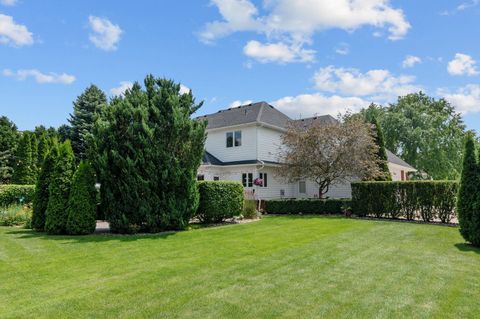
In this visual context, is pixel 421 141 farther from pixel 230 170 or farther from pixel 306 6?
pixel 306 6

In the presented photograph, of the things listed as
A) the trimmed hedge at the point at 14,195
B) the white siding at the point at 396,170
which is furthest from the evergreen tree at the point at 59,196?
the white siding at the point at 396,170

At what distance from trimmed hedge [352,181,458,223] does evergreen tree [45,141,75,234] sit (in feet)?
41.2

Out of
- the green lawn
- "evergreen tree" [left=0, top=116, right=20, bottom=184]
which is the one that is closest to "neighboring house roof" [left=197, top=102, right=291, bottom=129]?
the green lawn

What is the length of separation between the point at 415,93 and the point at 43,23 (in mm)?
43922

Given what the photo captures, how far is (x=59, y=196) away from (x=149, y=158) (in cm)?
294

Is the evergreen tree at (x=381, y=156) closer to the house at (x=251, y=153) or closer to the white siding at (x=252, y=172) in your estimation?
the house at (x=251, y=153)

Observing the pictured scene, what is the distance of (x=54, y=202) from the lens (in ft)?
34.5

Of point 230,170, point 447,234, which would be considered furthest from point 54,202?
point 230,170

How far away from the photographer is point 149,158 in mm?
11055

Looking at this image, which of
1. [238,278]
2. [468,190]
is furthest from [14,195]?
[468,190]

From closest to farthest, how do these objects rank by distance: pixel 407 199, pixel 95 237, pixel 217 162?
1. pixel 95 237
2. pixel 407 199
3. pixel 217 162

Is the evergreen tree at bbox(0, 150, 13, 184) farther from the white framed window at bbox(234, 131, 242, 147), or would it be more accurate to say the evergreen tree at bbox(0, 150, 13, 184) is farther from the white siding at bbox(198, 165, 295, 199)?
the white framed window at bbox(234, 131, 242, 147)

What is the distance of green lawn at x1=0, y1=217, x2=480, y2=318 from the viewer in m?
4.13

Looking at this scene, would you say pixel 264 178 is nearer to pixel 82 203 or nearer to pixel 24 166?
pixel 82 203
